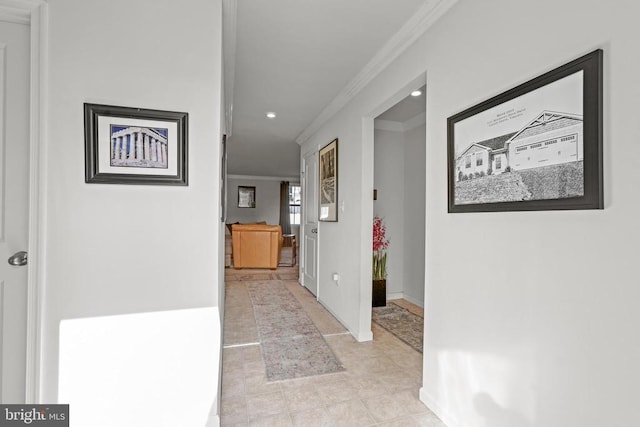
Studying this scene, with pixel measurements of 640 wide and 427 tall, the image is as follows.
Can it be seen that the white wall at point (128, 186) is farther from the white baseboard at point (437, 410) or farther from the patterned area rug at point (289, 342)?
the white baseboard at point (437, 410)

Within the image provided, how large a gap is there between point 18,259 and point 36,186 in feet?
1.20

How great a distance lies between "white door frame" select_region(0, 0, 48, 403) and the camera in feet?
4.53

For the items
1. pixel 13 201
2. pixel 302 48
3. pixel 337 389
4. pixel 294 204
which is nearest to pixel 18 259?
pixel 13 201

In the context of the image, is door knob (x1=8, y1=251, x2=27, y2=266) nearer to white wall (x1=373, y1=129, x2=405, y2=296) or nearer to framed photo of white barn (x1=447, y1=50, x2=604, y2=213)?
framed photo of white barn (x1=447, y1=50, x2=604, y2=213)

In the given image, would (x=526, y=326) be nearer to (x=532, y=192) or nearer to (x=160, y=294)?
(x=532, y=192)

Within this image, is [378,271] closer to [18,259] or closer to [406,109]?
[406,109]

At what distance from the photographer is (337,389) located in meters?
2.07

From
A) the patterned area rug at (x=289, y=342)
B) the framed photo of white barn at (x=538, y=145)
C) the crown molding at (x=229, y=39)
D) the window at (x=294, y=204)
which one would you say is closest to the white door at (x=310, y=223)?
the patterned area rug at (x=289, y=342)

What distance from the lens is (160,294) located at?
1.53 meters

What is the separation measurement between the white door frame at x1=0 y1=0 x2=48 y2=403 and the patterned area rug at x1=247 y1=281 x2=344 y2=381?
4.45ft

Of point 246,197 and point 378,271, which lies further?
point 246,197

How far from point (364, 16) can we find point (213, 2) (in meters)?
0.91

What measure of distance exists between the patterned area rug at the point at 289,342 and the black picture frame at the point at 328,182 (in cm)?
122

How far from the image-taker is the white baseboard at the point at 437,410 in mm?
1667
